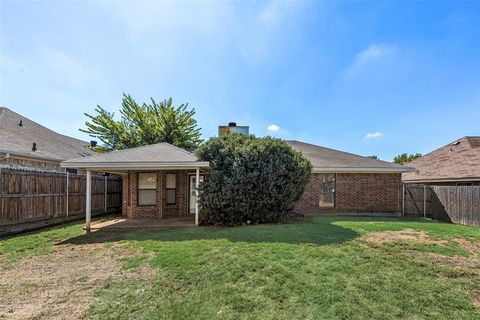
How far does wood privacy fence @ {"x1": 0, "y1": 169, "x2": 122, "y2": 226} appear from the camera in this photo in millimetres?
8969

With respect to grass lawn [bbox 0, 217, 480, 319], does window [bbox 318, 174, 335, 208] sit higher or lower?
higher

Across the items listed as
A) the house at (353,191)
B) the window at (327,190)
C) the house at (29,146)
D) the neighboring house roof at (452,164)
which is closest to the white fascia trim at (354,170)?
the house at (353,191)

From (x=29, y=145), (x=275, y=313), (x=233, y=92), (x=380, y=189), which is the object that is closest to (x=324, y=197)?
(x=380, y=189)

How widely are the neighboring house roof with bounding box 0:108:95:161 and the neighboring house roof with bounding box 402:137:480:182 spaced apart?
21.0 m

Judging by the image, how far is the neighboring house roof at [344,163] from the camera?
45.4ft

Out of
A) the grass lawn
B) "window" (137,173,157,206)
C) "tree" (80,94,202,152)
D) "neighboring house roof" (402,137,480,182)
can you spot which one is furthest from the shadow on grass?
"tree" (80,94,202,152)

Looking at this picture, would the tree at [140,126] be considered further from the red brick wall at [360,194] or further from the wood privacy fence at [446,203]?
the wood privacy fence at [446,203]

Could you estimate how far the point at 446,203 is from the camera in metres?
12.9

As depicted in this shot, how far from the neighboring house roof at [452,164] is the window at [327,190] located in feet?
21.2

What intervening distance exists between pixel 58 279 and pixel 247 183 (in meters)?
6.05

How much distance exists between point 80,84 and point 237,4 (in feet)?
25.9

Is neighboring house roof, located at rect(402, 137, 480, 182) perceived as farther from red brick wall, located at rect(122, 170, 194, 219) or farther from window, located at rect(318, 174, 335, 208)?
red brick wall, located at rect(122, 170, 194, 219)

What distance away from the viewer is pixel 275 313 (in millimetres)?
3797

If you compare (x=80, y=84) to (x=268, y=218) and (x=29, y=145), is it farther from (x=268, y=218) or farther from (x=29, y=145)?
(x=268, y=218)
